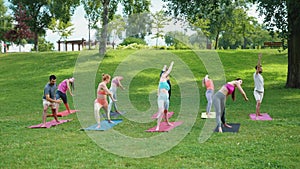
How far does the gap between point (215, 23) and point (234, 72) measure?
600cm

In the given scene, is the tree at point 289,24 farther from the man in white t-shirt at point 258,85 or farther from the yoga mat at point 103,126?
the yoga mat at point 103,126

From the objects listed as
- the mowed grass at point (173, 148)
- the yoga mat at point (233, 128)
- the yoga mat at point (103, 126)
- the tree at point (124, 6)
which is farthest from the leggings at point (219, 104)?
the tree at point (124, 6)

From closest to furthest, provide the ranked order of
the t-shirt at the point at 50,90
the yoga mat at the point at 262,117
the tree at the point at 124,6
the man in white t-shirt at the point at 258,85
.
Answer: the t-shirt at the point at 50,90 → the yoga mat at the point at 262,117 → the man in white t-shirt at the point at 258,85 → the tree at the point at 124,6

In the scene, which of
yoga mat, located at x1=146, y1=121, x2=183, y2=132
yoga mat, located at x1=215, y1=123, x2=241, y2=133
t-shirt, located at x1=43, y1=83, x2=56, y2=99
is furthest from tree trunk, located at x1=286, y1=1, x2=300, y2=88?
t-shirt, located at x1=43, y1=83, x2=56, y2=99

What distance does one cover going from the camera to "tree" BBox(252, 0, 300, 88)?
21219 millimetres

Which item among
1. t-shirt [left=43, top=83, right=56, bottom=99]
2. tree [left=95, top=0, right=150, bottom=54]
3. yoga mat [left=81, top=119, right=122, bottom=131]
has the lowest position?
yoga mat [left=81, top=119, right=122, bottom=131]

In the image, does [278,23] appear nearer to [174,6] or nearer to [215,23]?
[215,23]

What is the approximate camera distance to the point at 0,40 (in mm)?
63812

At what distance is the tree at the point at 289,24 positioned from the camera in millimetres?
21219

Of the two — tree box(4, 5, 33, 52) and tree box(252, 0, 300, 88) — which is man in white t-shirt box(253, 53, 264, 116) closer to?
tree box(252, 0, 300, 88)

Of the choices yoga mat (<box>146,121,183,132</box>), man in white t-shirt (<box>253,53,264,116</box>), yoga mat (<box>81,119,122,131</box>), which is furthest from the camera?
man in white t-shirt (<box>253,53,264,116</box>)

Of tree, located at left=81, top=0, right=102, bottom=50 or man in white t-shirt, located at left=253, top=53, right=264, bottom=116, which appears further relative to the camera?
tree, located at left=81, top=0, right=102, bottom=50

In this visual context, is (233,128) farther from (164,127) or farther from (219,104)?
(164,127)

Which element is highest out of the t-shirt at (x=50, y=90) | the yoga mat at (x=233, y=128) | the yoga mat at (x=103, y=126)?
the t-shirt at (x=50, y=90)
